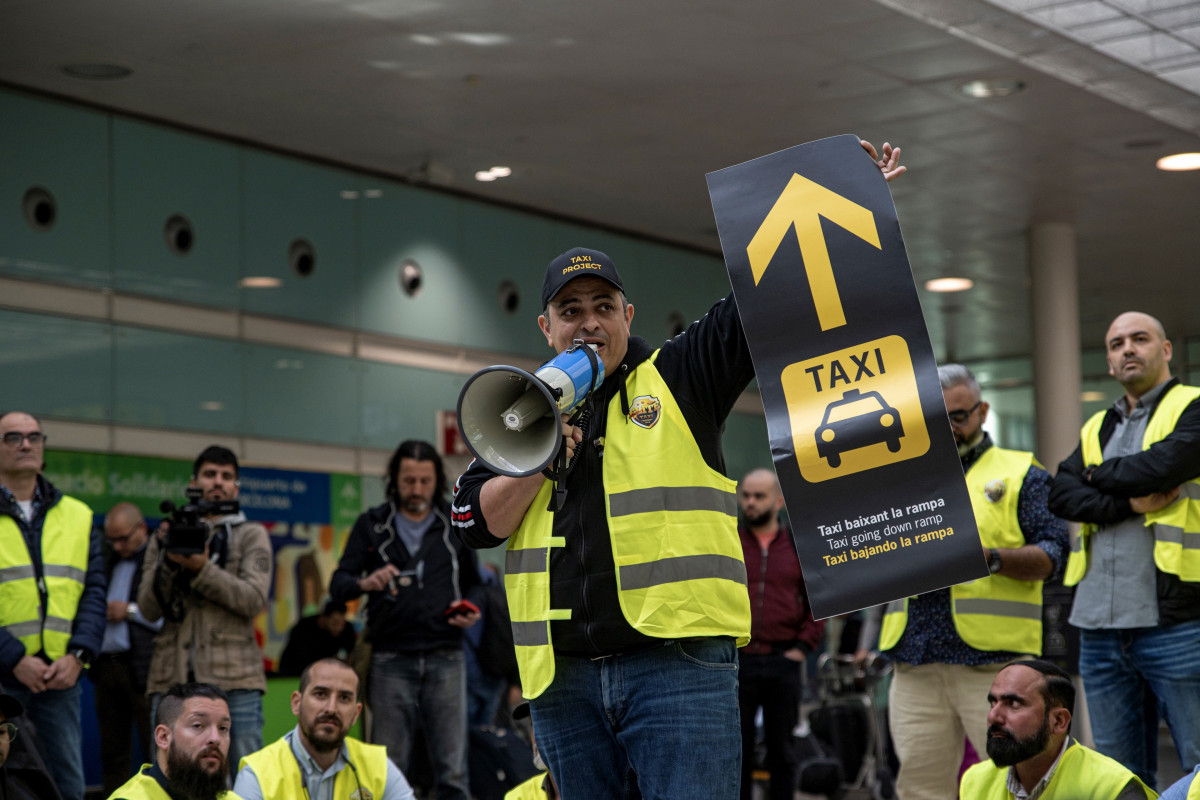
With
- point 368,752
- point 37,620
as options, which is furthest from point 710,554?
point 37,620

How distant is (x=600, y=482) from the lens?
9.84ft

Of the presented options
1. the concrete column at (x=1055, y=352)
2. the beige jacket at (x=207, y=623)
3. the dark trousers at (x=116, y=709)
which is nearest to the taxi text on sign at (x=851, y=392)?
the beige jacket at (x=207, y=623)

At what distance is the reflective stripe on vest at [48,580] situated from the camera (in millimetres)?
6277

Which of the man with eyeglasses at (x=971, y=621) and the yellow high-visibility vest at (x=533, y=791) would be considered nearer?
the yellow high-visibility vest at (x=533, y=791)

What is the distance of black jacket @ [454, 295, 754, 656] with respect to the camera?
292 cm

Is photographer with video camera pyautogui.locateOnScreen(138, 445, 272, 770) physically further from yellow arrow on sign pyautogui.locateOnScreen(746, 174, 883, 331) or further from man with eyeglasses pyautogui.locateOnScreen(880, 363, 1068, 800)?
yellow arrow on sign pyautogui.locateOnScreen(746, 174, 883, 331)

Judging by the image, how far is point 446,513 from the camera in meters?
7.73

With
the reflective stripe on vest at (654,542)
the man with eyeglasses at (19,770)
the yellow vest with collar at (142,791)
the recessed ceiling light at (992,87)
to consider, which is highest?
the recessed ceiling light at (992,87)

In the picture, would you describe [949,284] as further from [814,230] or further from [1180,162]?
[814,230]

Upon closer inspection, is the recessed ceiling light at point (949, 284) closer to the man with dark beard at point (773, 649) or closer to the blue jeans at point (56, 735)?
the man with dark beard at point (773, 649)

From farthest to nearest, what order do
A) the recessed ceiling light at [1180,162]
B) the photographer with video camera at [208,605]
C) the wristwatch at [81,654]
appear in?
the recessed ceiling light at [1180,162] → the photographer with video camera at [208,605] → the wristwatch at [81,654]

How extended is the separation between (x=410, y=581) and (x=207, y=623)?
106 centimetres

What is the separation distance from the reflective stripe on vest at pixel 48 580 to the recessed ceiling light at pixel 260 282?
13.0ft

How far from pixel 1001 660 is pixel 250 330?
258 inches
